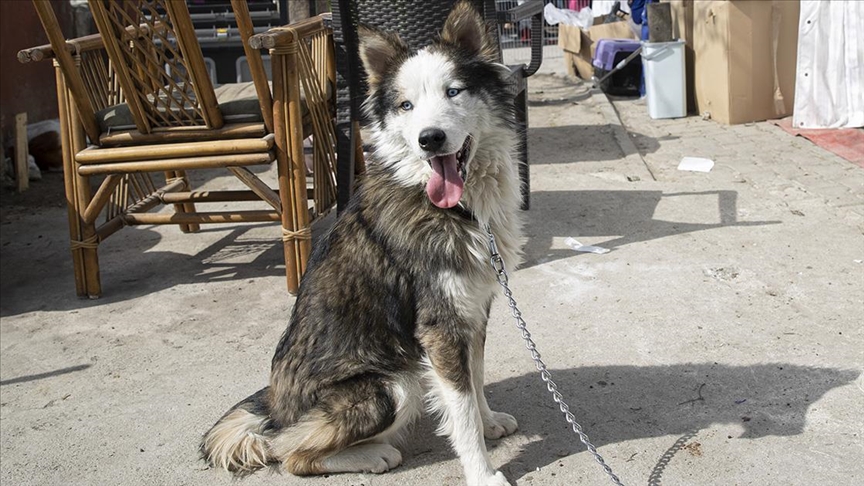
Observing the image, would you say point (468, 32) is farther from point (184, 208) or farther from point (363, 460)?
point (184, 208)

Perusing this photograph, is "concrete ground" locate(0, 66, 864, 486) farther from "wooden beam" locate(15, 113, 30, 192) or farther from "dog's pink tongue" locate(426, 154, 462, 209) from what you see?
"wooden beam" locate(15, 113, 30, 192)

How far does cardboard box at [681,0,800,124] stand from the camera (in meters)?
7.65

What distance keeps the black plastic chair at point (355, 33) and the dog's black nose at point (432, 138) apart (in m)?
2.00

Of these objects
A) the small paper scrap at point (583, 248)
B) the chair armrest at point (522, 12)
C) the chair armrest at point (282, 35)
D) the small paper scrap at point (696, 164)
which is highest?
the chair armrest at point (522, 12)

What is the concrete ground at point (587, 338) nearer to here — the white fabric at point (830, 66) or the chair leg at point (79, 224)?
the chair leg at point (79, 224)

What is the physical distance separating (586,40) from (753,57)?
14.5 ft

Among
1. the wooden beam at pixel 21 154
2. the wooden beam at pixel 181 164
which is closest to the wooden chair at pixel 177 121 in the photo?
the wooden beam at pixel 181 164

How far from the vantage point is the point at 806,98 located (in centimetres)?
727

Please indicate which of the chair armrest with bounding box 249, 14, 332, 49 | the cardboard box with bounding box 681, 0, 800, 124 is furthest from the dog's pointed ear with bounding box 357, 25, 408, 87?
the cardboard box with bounding box 681, 0, 800, 124

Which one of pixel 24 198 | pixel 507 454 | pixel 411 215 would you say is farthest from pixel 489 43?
pixel 24 198

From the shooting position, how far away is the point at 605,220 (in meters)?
5.52

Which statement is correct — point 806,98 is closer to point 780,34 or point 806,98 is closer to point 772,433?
point 780,34

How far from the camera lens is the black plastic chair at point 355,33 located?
4.90 metres

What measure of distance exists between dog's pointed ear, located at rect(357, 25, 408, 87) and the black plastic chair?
1799 mm
